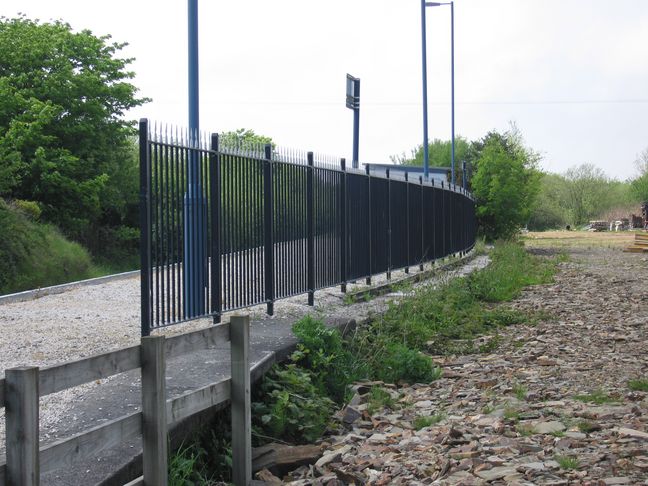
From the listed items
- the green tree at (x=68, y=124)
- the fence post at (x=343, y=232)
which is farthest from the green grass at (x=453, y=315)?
the green tree at (x=68, y=124)

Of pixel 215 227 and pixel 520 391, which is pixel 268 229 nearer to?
pixel 215 227

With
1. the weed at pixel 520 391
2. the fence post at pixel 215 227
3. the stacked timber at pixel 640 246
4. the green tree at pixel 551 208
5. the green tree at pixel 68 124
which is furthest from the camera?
the green tree at pixel 551 208

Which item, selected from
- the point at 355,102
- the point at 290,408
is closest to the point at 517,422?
the point at 290,408

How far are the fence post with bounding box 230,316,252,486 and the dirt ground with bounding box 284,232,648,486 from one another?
52 cm

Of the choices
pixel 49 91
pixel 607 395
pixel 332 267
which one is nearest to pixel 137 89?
pixel 49 91

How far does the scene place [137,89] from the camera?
40.3 meters

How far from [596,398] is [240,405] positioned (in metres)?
3.91

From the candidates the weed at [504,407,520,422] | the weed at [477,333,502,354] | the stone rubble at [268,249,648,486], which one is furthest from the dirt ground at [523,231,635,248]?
the weed at [504,407,520,422]

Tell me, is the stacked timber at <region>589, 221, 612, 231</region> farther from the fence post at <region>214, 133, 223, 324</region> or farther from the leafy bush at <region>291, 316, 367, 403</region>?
the leafy bush at <region>291, 316, 367, 403</region>

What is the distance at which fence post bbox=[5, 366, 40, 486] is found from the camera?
4273mm

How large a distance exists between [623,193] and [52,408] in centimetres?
11158

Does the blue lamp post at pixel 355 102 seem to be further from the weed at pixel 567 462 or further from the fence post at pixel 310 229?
the weed at pixel 567 462

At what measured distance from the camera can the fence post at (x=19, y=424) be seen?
4.27 metres

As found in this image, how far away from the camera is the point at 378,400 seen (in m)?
9.30
